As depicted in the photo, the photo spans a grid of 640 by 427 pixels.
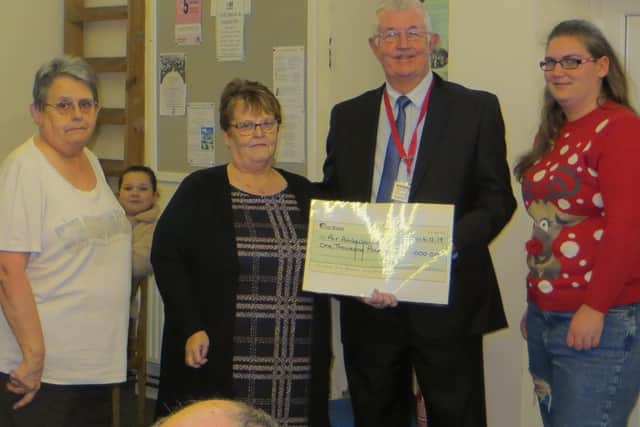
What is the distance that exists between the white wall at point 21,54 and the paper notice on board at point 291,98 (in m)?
1.79

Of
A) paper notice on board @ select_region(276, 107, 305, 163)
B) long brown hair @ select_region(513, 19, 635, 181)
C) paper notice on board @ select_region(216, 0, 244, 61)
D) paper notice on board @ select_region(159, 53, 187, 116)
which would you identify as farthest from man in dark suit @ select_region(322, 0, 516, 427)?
paper notice on board @ select_region(159, 53, 187, 116)

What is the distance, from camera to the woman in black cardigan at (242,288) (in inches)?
108

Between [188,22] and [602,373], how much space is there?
3.28 meters

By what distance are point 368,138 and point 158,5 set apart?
2.74 meters

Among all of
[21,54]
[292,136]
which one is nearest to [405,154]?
[292,136]

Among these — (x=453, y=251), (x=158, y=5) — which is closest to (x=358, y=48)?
(x=158, y=5)

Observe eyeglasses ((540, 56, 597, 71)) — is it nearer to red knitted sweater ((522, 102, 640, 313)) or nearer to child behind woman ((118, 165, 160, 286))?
red knitted sweater ((522, 102, 640, 313))

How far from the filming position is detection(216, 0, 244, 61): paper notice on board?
187 inches

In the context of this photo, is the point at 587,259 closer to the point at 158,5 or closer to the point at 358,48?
the point at 358,48

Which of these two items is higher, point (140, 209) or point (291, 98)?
point (291, 98)

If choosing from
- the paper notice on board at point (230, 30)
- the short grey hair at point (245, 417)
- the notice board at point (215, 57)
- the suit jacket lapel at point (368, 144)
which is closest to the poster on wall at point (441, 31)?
the notice board at point (215, 57)

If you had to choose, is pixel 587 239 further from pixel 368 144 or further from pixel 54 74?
pixel 54 74

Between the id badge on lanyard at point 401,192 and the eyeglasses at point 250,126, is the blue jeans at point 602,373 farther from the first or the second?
the eyeglasses at point 250,126

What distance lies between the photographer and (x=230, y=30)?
481 cm
